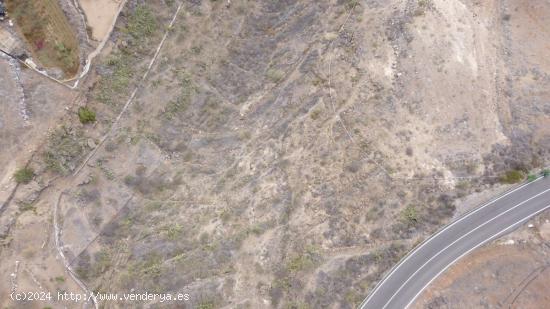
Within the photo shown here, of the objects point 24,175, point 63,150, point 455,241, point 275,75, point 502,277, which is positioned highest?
point 63,150

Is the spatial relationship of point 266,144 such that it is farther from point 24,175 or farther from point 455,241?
Result: point 24,175

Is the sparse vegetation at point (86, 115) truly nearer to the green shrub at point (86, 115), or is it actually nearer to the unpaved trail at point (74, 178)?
the green shrub at point (86, 115)

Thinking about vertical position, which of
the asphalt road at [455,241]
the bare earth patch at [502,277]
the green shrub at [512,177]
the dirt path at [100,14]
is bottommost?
the bare earth patch at [502,277]

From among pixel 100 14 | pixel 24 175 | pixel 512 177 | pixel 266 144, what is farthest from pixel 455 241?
pixel 100 14

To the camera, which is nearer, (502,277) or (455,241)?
(502,277)

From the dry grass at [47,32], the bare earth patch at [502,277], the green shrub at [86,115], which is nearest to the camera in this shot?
the bare earth patch at [502,277]

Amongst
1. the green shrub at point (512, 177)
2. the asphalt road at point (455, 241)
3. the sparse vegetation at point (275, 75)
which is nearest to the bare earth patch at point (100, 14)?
the sparse vegetation at point (275, 75)
